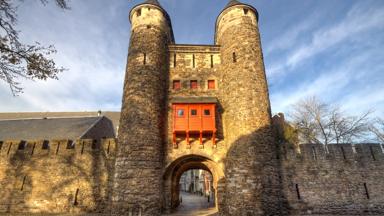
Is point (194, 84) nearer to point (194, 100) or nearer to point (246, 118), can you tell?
point (194, 100)

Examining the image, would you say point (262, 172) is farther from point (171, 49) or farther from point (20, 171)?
point (20, 171)

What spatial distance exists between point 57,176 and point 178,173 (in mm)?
6473

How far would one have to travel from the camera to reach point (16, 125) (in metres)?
16.4

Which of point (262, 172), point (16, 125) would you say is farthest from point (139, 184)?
A: point (16, 125)

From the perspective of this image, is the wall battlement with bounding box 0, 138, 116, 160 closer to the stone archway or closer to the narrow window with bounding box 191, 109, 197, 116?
the stone archway

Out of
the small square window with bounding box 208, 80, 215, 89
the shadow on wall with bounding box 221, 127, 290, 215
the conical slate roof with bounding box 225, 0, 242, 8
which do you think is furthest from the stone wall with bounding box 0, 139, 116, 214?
the conical slate roof with bounding box 225, 0, 242, 8

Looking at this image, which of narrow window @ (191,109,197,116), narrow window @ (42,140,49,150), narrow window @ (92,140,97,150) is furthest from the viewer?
narrow window @ (42,140,49,150)

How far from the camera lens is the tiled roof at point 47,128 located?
14565mm

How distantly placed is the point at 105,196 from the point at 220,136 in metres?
6.59

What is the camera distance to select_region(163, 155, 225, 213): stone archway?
10766 millimetres

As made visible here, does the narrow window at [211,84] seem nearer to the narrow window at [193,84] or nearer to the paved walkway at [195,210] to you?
the narrow window at [193,84]

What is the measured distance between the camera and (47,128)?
50.9 ft

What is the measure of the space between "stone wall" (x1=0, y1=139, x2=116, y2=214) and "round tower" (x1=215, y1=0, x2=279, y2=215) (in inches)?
251

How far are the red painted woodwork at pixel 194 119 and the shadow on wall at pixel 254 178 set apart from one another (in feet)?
5.23
